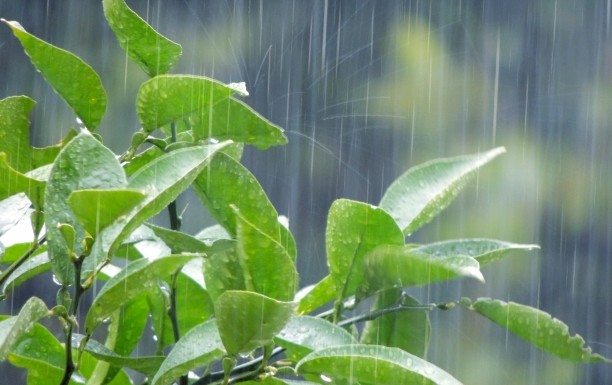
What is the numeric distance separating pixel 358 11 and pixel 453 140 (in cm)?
38

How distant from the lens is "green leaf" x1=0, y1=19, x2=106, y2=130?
0.53 meters

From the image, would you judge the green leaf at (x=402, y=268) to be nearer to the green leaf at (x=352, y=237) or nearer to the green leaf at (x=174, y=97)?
the green leaf at (x=352, y=237)

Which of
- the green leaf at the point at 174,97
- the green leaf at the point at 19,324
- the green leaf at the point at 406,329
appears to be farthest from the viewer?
the green leaf at the point at 406,329

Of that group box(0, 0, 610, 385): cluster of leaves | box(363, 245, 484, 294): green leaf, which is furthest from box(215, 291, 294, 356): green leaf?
box(363, 245, 484, 294): green leaf

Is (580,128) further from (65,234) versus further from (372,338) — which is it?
(65,234)

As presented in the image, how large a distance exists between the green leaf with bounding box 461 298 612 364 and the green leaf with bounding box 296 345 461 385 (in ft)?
0.46

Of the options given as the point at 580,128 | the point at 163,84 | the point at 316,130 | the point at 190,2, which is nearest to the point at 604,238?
the point at 580,128

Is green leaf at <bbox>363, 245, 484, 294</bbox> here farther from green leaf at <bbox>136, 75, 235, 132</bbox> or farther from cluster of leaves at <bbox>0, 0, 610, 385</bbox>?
green leaf at <bbox>136, 75, 235, 132</bbox>

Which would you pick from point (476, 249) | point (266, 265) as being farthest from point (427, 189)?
point (266, 265)

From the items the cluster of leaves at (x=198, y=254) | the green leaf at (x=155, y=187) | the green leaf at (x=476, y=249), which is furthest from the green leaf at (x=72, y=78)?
the green leaf at (x=476, y=249)

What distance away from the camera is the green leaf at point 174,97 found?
50cm

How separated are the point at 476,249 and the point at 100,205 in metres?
0.26

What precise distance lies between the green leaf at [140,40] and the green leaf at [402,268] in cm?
17

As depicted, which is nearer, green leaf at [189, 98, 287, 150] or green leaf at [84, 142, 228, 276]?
green leaf at [84, 142, 228, 276]
